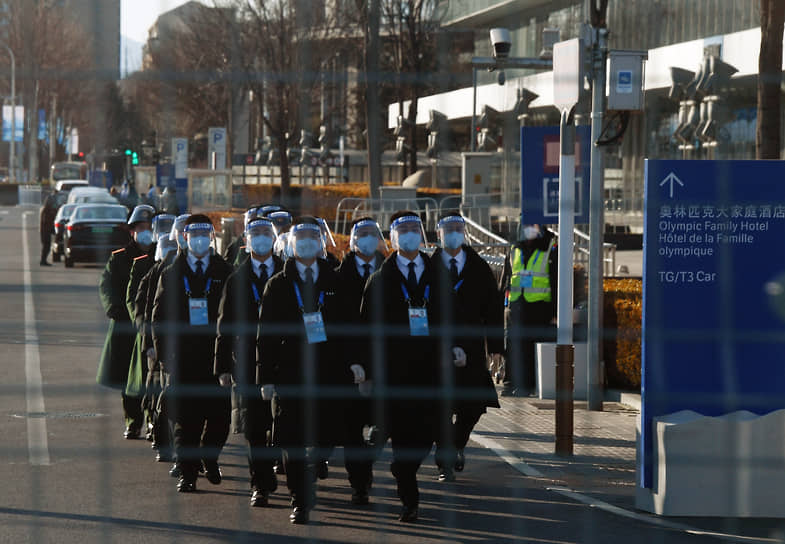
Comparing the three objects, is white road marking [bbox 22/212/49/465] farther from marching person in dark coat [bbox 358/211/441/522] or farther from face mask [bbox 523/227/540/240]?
face mask [bbox 523/227/540/240]

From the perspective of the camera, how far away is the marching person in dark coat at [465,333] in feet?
18.1

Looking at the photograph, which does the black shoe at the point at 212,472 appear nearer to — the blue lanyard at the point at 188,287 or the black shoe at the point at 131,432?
A: the blue lanyard at the point at 188,287

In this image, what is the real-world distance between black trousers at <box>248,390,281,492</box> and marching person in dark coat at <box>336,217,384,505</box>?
0.98 feet

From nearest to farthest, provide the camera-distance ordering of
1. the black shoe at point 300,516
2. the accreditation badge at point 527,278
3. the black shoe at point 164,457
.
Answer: the black shoe at point 300,516, the black shoe at point 164,457, the accreditation badge at point 527,278

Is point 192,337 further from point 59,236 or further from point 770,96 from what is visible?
point 59,236

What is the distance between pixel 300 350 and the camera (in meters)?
4.98

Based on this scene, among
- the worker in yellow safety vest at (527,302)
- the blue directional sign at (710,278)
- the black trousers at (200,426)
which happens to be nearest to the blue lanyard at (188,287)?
the black trousers at (200,426)

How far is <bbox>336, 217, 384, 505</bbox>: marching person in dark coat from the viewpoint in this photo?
5.20 metres

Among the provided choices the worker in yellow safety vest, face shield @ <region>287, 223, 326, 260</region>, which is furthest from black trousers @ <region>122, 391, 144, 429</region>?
the worker in yellow safety vest

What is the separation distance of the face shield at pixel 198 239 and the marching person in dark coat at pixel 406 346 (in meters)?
0.73

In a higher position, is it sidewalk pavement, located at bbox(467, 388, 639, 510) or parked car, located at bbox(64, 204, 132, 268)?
parked car, located at bbox(64, 204, 132, 268)

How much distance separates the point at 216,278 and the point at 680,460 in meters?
1.93

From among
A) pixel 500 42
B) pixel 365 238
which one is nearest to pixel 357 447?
pixel 365 238

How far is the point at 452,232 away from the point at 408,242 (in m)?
0.74
